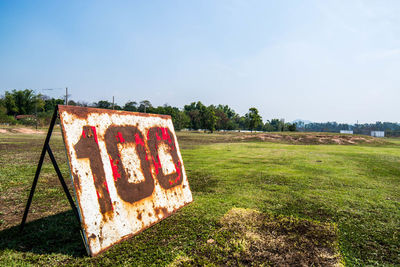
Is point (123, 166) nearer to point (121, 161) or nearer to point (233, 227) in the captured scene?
point (121, 161)

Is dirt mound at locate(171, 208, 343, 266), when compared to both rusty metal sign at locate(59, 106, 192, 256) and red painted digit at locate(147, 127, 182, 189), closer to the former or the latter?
rusty metal sign at locate(59, 106, 192, 256)

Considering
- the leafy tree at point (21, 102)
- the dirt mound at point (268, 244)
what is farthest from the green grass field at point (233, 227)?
the leafy tree at point (21, 102)

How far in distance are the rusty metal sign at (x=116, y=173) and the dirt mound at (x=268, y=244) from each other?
3.20 feet

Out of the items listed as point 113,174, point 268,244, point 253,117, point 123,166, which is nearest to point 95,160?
point 113,174

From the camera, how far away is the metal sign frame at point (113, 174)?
2.78 metres

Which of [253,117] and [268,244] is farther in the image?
[253,117]

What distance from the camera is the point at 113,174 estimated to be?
3205 mm

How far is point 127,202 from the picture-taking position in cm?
325

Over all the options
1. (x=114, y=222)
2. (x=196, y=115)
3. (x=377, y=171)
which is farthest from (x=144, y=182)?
(x=196, y=115)

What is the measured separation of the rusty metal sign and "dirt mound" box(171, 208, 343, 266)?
0.97 m

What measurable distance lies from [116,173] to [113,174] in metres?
0.06

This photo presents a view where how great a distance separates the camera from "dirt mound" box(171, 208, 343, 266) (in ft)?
9.14

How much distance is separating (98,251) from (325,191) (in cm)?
556

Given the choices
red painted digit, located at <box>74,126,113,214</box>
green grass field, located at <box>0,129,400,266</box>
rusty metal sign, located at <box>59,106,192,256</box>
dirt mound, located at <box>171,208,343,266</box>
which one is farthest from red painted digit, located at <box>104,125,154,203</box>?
dirt mound, located at <box>171,208,343,266</box>
